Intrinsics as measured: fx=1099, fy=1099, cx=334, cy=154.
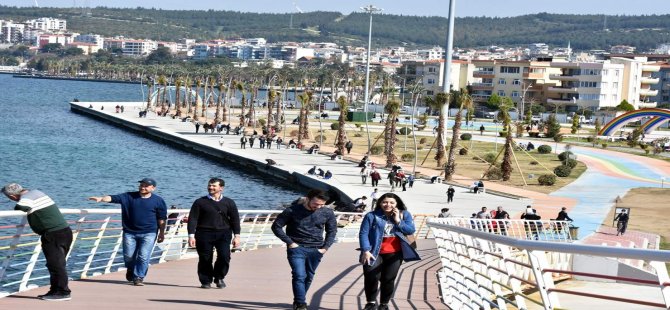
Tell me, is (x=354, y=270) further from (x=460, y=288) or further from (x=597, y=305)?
(x=597, y=305)

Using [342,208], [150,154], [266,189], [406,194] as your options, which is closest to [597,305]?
[342,208]

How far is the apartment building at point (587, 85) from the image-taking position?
136250 mm

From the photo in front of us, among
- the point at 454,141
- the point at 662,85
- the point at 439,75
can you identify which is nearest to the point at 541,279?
the point at 454,141

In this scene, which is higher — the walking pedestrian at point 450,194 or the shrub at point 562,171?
the walking pedestrian at point 450,194

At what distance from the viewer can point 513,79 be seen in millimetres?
143750

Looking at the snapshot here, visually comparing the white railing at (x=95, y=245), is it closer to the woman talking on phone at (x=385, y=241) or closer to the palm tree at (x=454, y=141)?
the woman talking on phone at (x=385, y=241)

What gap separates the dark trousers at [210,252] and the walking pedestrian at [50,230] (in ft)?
6.34

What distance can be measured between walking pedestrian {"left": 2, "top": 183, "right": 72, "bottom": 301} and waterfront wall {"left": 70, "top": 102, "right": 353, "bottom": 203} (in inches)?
871

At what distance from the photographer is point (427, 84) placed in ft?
516

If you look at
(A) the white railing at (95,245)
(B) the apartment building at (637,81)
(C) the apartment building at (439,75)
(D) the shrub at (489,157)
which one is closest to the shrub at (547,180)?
(D) the shrub at (489,157)

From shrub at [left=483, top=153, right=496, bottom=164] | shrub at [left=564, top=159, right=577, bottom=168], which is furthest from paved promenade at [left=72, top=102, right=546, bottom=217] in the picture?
shrub at [left=564, top=159, right=577, bottom=168]

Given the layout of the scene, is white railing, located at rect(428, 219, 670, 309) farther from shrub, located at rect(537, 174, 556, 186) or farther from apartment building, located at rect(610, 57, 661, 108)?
apartment building, located at rect(610, 57, 661, 108)

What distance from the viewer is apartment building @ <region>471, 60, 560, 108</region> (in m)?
141

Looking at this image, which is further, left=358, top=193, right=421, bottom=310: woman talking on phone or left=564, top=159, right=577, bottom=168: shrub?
left=564, top=159, right=577, bottom=168: shrub
